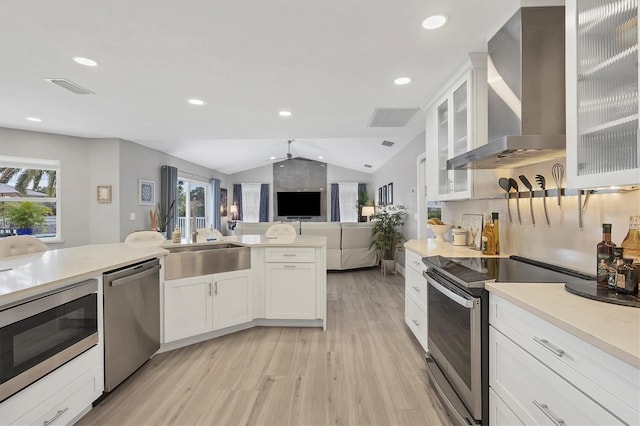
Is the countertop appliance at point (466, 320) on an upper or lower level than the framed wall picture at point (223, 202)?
lower

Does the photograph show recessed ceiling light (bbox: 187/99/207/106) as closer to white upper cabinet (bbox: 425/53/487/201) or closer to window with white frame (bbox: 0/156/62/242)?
white upper cabinet (bbox: 425/53/487/201)

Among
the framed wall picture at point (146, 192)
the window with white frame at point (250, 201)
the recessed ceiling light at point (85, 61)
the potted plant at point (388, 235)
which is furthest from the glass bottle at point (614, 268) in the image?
the window with white frame at point (250, 201)

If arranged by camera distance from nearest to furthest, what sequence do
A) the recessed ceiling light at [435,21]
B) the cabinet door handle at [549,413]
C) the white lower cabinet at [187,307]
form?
the cabinet door handle at [549,413]
the recessed ceiling light at [435,21]
the white lower cabinet at [187,307]

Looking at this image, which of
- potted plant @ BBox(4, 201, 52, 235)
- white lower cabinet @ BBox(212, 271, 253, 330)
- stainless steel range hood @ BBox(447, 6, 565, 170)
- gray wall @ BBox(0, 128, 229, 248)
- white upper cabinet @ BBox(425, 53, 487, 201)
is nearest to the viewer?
stainless steel range hood @ BBox(447, 6, 565, 170)

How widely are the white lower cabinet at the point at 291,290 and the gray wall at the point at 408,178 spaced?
2.65 meters

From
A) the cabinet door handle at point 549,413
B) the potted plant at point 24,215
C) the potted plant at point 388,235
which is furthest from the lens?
the potted plant at point 388,235

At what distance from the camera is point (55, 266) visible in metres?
1.79

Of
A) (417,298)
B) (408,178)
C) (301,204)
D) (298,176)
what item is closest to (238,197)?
(298,176)

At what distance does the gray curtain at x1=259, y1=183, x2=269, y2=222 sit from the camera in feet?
36.0

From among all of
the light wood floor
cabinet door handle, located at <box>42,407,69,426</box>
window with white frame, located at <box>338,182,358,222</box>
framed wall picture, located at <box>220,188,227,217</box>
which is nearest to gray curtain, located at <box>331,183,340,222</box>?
window with white frame, located at <box>338,182,358,222</box>

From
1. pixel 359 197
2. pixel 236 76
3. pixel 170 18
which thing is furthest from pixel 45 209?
pixel 359 197

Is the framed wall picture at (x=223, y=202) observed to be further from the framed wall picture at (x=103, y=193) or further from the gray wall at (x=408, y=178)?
the gray wall at (x=408, y=178)

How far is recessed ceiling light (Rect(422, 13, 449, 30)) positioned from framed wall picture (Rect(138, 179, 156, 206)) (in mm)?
5357

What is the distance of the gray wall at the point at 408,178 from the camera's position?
507cm
